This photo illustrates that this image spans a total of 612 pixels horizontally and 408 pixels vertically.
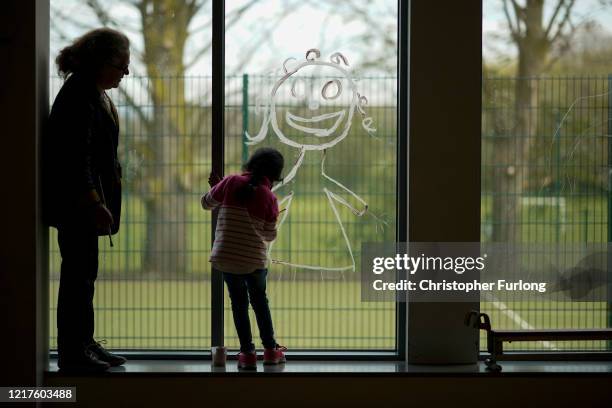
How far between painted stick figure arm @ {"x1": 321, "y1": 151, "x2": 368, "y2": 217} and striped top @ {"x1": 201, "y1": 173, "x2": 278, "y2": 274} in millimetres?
403

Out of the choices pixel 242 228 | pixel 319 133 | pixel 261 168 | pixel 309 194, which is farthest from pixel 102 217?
pixel 319 133

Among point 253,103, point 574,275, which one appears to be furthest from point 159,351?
point 574,275

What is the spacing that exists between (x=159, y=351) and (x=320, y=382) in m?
0.89

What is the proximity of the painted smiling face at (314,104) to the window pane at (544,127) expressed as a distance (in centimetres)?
72

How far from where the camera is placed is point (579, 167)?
396cm

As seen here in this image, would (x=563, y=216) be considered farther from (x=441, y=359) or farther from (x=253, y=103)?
(x=253, y=103)

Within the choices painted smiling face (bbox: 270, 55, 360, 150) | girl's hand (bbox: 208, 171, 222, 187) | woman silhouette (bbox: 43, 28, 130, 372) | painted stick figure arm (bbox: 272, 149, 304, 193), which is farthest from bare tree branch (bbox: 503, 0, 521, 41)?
woman silhouette (bbox: 43, 28, 130, 372)

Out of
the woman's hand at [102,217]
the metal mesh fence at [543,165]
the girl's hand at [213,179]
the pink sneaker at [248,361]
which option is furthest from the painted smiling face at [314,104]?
the pink sneaker at [248,361]

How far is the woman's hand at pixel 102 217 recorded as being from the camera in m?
3.44

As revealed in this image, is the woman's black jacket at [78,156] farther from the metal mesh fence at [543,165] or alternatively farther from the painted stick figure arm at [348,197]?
the metal mesh fence at [543,165]

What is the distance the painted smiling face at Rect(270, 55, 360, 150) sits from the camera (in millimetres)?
3912

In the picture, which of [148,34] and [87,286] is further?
[148,34]

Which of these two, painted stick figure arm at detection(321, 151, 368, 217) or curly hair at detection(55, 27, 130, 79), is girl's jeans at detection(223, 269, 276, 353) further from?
curly hair at detection(55, 27, 130, 79)
